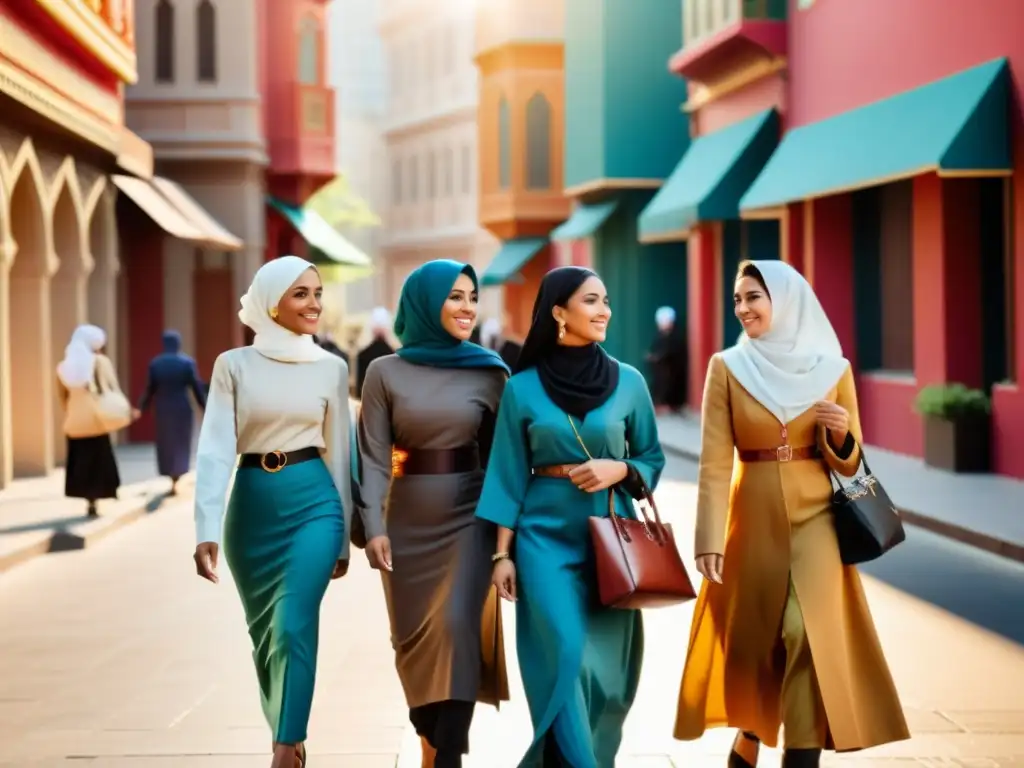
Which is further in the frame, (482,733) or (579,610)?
(482,733)

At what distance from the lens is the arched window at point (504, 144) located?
149ft

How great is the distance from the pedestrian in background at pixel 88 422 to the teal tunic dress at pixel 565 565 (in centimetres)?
1009

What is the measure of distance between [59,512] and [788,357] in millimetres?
11022

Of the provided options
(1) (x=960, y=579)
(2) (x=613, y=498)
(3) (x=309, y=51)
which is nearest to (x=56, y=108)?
(1) (x=960, y=579)

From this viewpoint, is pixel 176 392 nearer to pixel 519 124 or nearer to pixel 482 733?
pixel 482 733

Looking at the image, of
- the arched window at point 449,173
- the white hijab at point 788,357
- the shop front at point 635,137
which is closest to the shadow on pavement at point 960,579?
the white hijab at point 788,357

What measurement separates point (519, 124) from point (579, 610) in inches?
1571

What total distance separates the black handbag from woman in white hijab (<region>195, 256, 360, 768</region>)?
66.8 inches

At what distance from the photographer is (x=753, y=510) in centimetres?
622

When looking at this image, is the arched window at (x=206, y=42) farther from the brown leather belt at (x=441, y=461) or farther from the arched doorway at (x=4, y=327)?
the brown leather belt at (x=441, y=461)

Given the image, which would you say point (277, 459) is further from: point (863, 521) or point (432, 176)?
point (432, 176)

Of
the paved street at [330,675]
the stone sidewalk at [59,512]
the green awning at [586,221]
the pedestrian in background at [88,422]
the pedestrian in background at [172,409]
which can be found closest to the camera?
the paved street at [330,675]

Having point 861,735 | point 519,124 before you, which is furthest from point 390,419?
point 519,124

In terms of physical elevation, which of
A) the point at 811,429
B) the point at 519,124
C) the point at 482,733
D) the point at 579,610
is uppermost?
the point at 519,124
